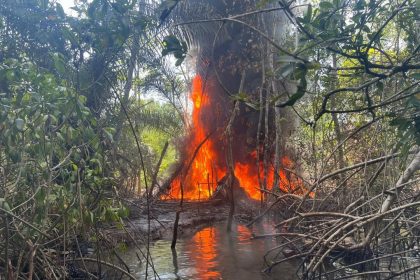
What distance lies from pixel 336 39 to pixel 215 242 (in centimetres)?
692

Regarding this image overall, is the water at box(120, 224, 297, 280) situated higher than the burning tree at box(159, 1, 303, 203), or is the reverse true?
the burning tree at box(159, 1, 303, 203)

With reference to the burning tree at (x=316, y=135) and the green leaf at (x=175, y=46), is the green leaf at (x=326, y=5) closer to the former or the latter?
the burning tree at (x=316, y=135)

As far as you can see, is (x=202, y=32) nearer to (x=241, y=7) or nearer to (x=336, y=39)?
(x=241, y=7)

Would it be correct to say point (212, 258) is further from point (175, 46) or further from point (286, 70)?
point (286, 70)

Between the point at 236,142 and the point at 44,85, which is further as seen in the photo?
the point at 236,142

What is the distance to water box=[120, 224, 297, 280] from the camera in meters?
6.73

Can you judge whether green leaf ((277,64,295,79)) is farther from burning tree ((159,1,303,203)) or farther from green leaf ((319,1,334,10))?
burning tree ((159,1,303,203))

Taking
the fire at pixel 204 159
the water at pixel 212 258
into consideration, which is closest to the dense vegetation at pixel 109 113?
the water at pixel 212 258

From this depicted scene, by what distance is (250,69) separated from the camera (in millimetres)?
14859

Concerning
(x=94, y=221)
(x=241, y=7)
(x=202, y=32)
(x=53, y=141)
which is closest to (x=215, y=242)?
(x=94, y=221)

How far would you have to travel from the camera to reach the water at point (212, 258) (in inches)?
265

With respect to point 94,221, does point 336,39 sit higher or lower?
higher

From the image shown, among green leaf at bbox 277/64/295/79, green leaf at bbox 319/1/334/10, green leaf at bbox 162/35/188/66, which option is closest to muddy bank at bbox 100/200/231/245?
green leaf at bbox 162/35/188/66

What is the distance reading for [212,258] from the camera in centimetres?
784
